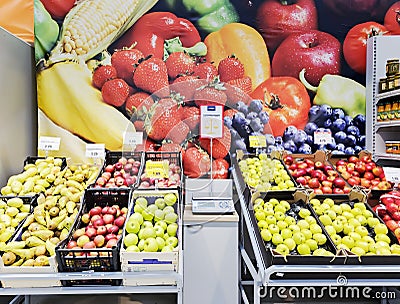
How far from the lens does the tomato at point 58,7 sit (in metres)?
3.26

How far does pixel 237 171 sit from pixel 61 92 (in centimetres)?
167

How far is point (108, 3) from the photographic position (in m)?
3.29

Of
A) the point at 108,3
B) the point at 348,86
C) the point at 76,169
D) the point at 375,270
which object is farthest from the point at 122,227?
the point at 348,86

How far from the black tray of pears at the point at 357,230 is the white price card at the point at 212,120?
76 cm

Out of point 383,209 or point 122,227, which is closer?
point 122,227

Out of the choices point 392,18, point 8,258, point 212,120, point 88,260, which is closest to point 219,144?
point 212,120

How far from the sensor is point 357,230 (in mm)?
2148

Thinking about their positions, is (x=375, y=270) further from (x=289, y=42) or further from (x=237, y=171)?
(x=289, y=42)

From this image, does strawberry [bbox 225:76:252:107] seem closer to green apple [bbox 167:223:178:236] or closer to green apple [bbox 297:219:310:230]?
green apple [bbox 297:219:310:230]

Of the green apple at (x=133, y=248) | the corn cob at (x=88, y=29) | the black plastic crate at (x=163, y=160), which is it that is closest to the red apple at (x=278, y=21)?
the corn cob at (x=88, y=29)

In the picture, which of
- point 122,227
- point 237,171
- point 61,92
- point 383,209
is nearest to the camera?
point 122,227

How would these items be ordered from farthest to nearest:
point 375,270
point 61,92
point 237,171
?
point 61,92
point 237,171
point 375,270

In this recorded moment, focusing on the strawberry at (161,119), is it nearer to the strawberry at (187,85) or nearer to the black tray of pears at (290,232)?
the strawberry at (187,85)

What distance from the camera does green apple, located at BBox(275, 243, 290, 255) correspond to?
1.95m
